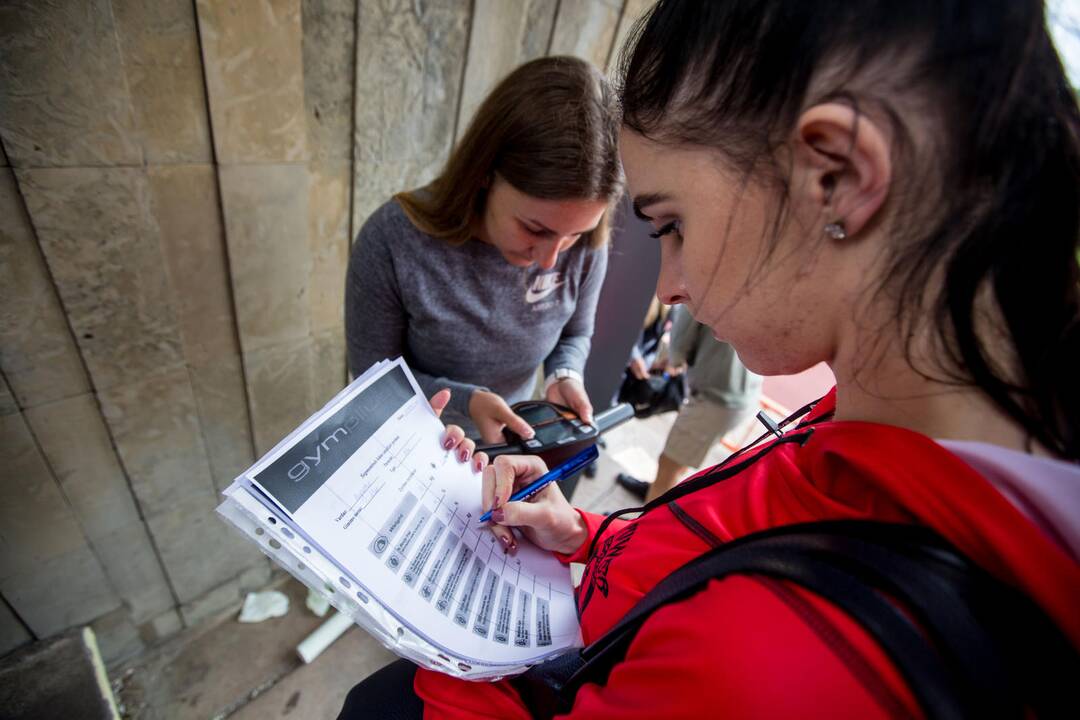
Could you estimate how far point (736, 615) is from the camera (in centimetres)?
38

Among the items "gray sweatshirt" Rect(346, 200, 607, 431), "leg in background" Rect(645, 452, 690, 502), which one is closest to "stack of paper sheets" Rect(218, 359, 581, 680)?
"gray sweatshirt" Rect(346, 200, 607, 431)

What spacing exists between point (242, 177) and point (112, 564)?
124cm

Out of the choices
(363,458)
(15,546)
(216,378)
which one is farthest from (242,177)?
(15,546)

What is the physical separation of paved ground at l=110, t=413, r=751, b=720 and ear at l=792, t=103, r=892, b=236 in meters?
1.99

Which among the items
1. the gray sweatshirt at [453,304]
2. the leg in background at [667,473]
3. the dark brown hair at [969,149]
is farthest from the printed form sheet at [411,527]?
the leg in background at [667,473]

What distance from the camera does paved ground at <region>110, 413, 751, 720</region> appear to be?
1527mm

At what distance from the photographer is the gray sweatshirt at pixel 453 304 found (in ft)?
3.68

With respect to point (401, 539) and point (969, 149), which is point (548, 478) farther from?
point (969, 149)

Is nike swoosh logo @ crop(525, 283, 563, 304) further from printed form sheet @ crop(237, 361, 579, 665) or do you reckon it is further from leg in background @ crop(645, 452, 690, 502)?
leg in background @ crop(645, 452, 690, 502)

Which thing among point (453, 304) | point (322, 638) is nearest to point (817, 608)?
point (453, 304)

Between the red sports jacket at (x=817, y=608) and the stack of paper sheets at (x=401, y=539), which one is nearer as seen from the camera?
the red sports jacket at (x=817, y=608)

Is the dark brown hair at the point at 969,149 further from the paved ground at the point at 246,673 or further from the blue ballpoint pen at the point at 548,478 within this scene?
the paved ground at the point at 246,673

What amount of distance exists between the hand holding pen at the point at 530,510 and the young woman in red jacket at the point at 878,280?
32cm

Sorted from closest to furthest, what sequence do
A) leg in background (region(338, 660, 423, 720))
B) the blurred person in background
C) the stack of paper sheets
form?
the stack of paper sheets → leg in background (region(338, 660, 423, 720)) → the blurred person in background
